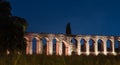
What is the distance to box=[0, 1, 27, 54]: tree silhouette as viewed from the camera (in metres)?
26.0

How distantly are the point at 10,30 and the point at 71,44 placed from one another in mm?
34379

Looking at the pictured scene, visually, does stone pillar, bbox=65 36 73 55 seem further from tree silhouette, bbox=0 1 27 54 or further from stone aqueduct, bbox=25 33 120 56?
tree silhouette, bbox=0 1 27 54

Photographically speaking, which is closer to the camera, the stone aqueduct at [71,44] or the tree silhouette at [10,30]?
the tree silhouette at [10,30]

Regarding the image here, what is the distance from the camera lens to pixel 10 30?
27.0 m

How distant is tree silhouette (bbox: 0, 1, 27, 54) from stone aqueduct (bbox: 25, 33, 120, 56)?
27.1 meters

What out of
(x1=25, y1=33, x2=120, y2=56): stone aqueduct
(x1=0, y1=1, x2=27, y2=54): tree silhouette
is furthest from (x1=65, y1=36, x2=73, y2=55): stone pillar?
(x1=0, y1=1, x2=27, y2=54): tree silhouette

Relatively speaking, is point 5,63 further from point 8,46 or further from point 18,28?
point 18,28

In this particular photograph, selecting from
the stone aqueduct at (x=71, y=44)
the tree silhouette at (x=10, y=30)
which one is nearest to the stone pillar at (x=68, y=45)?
the stone aqueduct at (x=71, y=44)

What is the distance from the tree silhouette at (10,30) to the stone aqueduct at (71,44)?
27.1 meters

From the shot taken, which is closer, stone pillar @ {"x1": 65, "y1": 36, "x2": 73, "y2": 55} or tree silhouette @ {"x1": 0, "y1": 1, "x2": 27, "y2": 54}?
tree silhouette @ {"x1": 0, "y1": 1, "x2": 27, "y2": 54}

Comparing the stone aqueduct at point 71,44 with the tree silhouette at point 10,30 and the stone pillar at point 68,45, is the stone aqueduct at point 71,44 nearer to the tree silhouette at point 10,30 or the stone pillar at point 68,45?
the stone pillar at point 68,45

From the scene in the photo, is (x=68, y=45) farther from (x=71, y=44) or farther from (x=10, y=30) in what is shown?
(x=10, y=30)

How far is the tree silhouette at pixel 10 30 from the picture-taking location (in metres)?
26.0

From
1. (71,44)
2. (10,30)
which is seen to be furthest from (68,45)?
(10,30)
